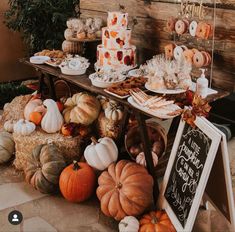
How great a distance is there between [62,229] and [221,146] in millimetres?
1245

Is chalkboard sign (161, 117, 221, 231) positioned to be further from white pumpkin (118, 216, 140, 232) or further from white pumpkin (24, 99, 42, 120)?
white pumpkin (24, 99, 42, 120)

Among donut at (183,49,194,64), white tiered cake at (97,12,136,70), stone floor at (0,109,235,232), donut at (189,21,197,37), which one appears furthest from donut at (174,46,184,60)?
stone floor at (0,109,235,232)

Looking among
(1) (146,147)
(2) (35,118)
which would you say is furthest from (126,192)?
(2) (35,118)

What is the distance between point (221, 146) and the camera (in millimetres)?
2037

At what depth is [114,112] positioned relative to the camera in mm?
3082

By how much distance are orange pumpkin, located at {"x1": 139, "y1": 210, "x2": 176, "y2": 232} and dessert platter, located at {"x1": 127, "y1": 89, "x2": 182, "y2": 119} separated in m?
0.69

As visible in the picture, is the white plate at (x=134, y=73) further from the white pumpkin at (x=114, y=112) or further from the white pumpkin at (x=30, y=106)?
the white pumpkin at (x=30, y=106)

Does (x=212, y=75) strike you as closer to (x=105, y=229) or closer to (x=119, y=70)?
(x=119, y=70)

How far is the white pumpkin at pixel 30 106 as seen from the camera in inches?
138

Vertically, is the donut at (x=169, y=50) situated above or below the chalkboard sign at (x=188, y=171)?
above

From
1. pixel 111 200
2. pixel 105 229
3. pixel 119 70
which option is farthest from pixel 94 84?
pixel 105 229

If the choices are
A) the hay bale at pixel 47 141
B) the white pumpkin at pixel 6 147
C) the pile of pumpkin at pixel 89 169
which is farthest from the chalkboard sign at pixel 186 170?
the white pumpkin at pixel 6 147

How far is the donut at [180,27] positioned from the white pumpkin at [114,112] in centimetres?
82

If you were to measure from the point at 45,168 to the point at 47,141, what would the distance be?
0.32 meters
